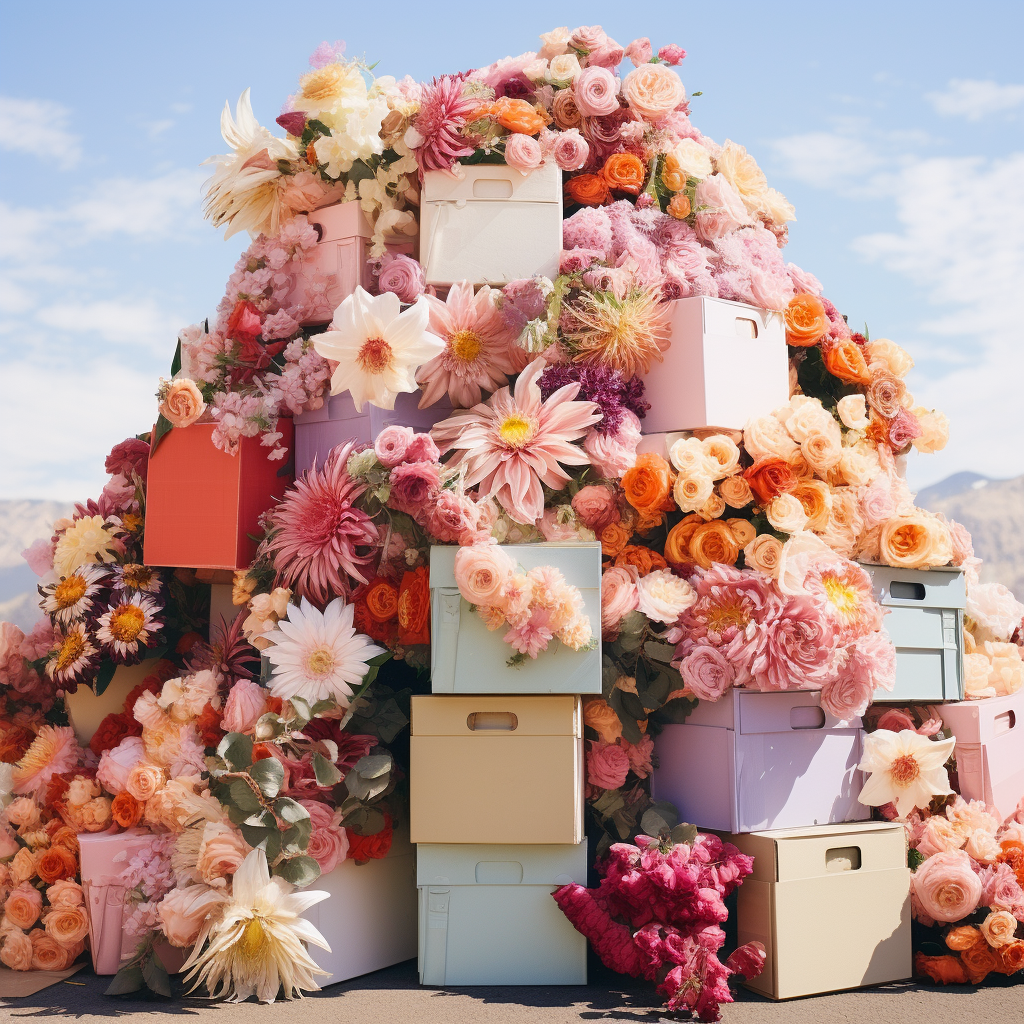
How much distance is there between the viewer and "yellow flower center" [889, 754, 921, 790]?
114 inches

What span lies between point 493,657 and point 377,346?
88cm

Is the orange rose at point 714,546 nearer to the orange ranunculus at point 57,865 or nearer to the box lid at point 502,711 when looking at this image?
the box lid at point 502,711

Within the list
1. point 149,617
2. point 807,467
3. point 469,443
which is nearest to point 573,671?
point 469,443

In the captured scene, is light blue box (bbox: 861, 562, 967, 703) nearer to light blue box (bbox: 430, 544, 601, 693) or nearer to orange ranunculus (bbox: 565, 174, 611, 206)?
light blue box (bbox: 430, 544, 601, 693)

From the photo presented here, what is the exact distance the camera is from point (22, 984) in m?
2.75

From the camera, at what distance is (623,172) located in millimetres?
3281

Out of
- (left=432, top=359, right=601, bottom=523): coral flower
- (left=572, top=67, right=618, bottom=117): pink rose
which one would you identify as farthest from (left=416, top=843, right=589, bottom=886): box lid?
(left=572, top=67, right=618, bottom=117): pink rose

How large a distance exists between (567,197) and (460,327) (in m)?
0.68

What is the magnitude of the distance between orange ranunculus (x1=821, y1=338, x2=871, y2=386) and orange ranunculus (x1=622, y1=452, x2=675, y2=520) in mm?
796

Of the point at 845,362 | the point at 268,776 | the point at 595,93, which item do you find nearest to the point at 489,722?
the point at 268,776

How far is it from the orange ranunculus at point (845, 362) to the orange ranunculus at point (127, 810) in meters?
2.39

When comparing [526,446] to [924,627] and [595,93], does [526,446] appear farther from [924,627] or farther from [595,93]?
[924,627]

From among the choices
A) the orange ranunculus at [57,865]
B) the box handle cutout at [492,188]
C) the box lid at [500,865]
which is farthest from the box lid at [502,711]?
the box handle cutout at [492,188]

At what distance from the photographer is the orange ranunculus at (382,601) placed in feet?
9.30
